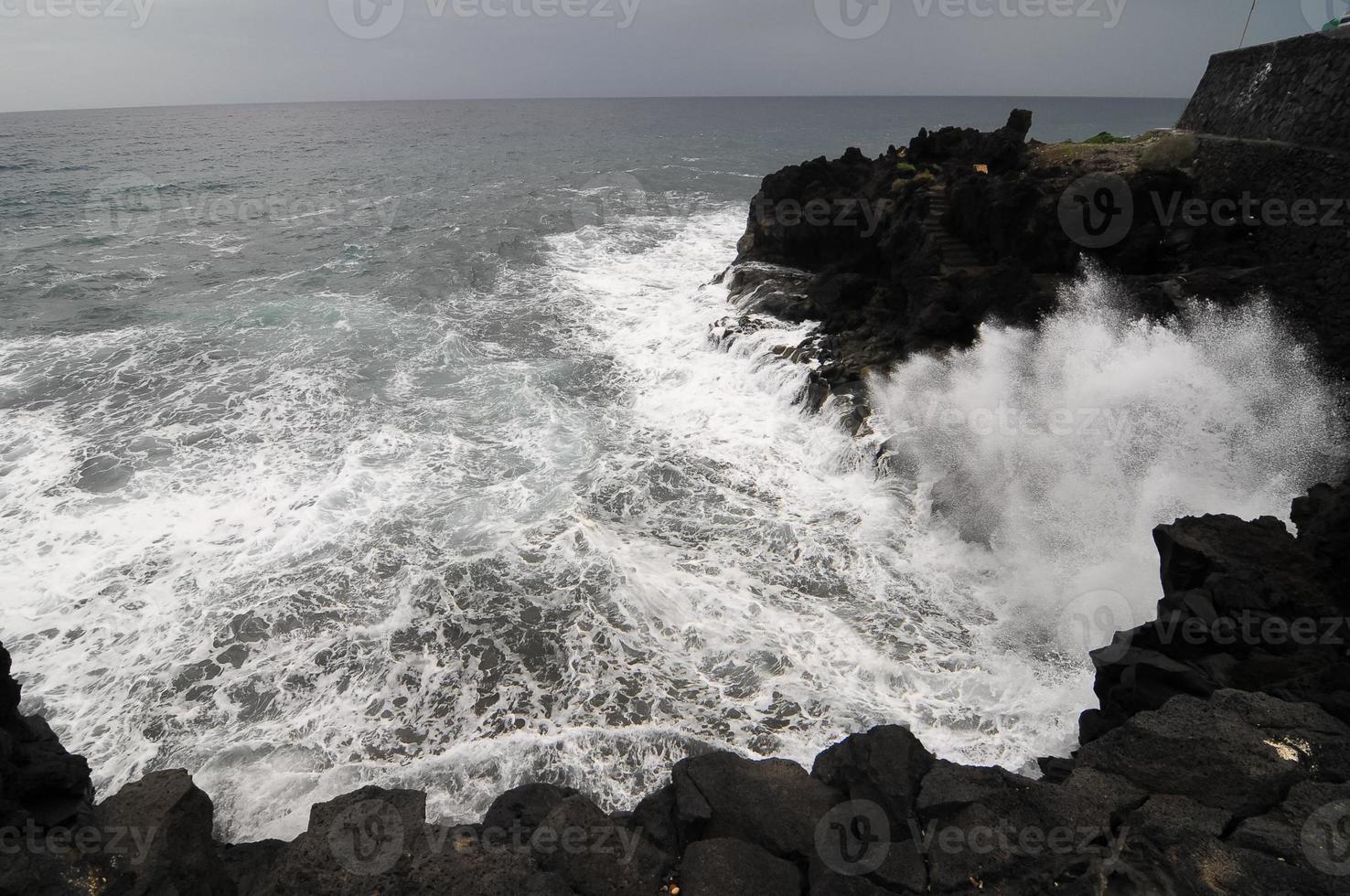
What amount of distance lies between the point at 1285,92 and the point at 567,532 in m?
19.5

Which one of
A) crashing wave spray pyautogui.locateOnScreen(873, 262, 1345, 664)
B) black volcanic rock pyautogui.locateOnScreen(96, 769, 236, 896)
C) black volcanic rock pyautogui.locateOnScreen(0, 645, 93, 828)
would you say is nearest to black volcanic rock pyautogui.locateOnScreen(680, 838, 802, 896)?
black volcanic rock pyautogui.locateOnScreen(96, 769, 236, 896)

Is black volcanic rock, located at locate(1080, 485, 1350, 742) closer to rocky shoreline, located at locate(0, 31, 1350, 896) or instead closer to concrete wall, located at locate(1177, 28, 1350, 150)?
rocky shoreline, located at locate(0, 31, 1350, 896)

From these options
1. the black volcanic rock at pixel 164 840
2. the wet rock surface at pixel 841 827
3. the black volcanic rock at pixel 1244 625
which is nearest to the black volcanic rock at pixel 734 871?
the wet rock surface at pixel 841 827

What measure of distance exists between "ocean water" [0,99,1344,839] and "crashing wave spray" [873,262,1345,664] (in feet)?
0.20

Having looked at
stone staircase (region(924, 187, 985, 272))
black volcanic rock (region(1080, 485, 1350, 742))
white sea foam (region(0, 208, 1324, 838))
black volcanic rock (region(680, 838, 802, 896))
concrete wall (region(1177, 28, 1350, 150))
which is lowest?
white sea foam (region(0, 208, 1324, 838))

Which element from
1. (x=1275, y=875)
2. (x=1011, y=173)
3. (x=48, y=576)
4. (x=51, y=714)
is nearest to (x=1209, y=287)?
(x=1011, y=173)

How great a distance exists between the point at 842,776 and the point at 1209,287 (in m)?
14.1

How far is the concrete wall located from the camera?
Answer: 13.7m

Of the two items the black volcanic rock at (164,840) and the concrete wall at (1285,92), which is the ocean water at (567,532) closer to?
the black volcanic rock at (164,840)

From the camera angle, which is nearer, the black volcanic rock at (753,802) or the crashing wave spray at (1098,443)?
the black volcanic rock at (753,802)

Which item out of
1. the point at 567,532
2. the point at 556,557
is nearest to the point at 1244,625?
the point at 556,557

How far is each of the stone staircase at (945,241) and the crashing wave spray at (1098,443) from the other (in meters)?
3.67

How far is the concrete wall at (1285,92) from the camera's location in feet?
44.8

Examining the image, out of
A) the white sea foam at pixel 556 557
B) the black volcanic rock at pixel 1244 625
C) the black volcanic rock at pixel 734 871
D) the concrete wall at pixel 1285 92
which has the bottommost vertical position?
the white sea foam at pixel 556 557
